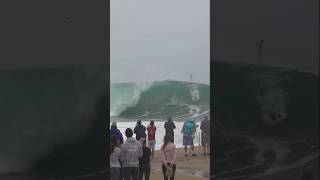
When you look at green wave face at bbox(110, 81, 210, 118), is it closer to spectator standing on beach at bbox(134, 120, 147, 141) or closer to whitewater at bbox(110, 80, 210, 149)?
whitewater at bbox(110, 80, 210, 149)

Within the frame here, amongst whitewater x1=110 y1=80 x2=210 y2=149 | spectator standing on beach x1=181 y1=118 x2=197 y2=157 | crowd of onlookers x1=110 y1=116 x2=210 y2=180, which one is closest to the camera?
crowd of onlookers x1=110 y1=116 x2=210 y2=180

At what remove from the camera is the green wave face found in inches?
3511

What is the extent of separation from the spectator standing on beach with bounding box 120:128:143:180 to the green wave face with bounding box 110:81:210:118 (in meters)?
75.2

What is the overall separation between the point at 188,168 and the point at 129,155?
717cm

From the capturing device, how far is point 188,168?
1667cm

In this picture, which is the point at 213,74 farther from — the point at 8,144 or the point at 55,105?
the point at 8,144

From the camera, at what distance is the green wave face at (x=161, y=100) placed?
8919cm

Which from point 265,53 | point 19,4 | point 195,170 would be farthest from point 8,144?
point 195,170

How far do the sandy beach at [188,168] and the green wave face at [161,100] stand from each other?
216 ft

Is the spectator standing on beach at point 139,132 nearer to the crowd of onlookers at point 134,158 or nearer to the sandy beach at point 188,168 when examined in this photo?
the sandy beach at point 188,168

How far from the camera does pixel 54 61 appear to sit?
21.9 feet

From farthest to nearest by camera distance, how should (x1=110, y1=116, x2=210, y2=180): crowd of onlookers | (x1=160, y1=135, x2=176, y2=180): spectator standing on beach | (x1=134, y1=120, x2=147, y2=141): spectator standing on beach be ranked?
(x1=134, y1=120, x2=147, y2=141): spectator standing on beach → (x1=160, y1=135, x2=176, y2=180): spectator standing on beach → (x1=110, y1=116, x2=210, y2=180): crowd of onlookers

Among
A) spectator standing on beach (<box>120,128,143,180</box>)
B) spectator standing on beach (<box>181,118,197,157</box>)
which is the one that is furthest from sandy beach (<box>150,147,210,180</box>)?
spectator standing on beach (<box>120,128,143,180</box>)

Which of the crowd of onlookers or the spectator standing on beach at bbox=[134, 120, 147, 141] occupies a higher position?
the spectator standing on beach at bbox=[134, 120, 147, 141]
